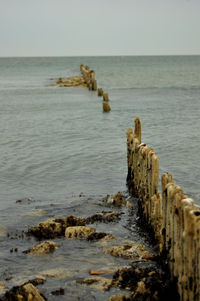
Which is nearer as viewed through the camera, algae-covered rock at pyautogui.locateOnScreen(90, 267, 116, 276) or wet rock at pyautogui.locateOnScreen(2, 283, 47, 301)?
wet rock at pyautogui.locateOnScreen(2, 283, 47, 301)

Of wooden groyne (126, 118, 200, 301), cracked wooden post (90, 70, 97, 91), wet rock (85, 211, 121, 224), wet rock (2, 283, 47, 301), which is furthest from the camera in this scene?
cracked wooden post (90, 70, 97, 91)

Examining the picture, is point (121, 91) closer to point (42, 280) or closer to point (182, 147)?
point (182, 147)

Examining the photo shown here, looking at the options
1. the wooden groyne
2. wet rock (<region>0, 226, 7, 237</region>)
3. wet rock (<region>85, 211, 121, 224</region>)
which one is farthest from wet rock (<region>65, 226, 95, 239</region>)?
wet rock (<region>0, 226, 7, 237</region>)

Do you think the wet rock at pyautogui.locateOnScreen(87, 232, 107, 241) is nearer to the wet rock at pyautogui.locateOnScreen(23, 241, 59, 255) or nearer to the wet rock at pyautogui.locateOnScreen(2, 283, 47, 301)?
the wet rock at pyautogui.locateOnScreen(23, 241, 59, 255)

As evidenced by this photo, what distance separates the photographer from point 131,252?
9562 mm

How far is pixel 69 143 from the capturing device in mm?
22734

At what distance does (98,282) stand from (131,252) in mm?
1275

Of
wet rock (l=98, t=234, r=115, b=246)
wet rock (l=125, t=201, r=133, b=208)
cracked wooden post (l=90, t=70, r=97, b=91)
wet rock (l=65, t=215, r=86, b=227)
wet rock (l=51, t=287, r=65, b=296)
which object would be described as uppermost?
cracked wooden post (l=90, t=70, r=97, b=91)

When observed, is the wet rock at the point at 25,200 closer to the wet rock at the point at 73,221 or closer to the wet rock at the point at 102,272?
the wet rock at the point at 73,221

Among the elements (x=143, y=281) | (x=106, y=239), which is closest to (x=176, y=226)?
(x=143, y=281)

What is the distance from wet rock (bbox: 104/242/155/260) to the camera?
9305 mm

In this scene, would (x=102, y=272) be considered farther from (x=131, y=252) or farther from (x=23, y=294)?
(x=23, y=294)

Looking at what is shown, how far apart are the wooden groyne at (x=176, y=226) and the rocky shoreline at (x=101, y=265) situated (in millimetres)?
417

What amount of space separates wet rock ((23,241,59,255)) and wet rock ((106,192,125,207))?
3316 mm
